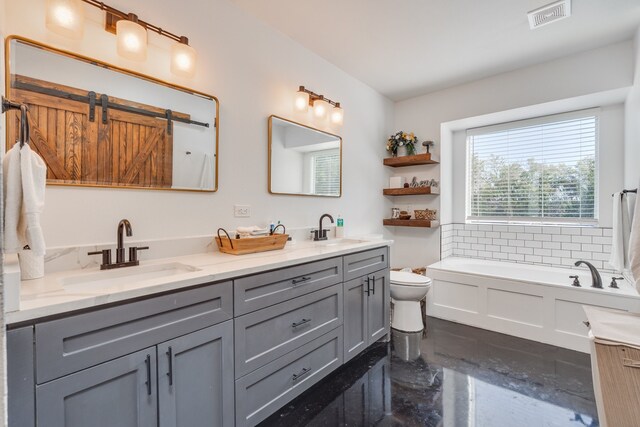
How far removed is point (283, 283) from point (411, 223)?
2.27m

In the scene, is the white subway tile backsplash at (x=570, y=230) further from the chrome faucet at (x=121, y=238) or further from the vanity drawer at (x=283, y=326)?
the chrome faucet at (x=121, y=238)

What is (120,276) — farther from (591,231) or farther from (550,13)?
(591,231)

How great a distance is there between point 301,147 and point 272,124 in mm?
361

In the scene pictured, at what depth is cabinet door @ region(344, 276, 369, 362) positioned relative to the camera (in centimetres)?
224

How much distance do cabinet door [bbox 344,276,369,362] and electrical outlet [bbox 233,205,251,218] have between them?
89cm

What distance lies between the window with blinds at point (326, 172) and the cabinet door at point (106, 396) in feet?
6.36

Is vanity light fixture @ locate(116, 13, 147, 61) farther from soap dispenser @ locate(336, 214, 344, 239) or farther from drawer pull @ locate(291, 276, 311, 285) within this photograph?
soap dispenser @ locate(336, 214, 344, 239)

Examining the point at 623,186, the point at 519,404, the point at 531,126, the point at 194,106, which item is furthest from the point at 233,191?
the point at 623,186

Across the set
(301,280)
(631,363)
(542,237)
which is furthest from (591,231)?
(301,280)

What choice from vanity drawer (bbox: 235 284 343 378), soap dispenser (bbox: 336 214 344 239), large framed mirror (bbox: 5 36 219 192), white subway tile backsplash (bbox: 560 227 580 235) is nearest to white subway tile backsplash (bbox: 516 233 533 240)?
white subway tile backsplash (bbox: 560 227 580 235)

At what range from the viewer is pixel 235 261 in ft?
5.70

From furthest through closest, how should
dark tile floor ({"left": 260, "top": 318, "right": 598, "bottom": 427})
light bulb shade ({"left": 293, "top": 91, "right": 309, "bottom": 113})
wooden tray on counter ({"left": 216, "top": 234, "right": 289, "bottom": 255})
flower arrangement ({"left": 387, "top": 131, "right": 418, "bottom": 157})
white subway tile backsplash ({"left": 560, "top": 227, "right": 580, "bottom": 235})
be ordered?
flower arrangement ({"left": 387, "top": 131, "right": 418, "bottom": 157}) < white subway tile backsplash ({"left": 560, "top": 227, "right": 580, "bottom": 235}) < light bulb shade ({"left": 293, "top": 91, "right": 309, "bottom": 113}) < wooden tray on counter ({"left": 216, "top": 234, "right": 289, "bottom": 255}) < dark tile floor ({"left": 260, "top": 318, "right": 598, "bottom": 427})

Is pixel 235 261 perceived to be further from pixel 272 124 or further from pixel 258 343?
pixel 272 124

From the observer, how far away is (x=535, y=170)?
3465 mm
